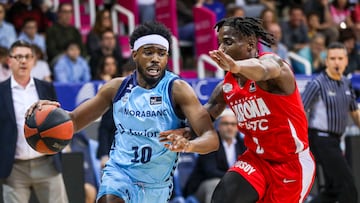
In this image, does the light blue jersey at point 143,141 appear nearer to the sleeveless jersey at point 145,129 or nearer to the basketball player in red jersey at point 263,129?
the sleeveless jersey at point 145,129

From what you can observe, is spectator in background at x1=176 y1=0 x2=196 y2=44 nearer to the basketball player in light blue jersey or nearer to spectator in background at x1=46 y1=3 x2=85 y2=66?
spectator in background at x1=46 y1=3 x2=85 y2=66

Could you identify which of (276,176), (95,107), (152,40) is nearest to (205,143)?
(276,176)

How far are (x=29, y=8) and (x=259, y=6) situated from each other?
4.32m

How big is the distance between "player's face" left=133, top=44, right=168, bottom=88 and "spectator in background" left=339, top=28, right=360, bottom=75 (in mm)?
6683

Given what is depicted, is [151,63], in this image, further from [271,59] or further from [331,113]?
[331,113]

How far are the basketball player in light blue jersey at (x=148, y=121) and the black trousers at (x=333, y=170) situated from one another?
3.47 meters

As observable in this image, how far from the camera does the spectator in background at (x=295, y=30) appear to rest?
14.5m

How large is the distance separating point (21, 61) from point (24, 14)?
5176 millimetres

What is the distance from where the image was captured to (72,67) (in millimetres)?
11984

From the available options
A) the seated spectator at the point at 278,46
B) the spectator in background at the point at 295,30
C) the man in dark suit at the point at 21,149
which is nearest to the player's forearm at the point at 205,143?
the man in dark suit at the point at 21,149

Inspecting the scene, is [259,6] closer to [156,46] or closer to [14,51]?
[14,51]

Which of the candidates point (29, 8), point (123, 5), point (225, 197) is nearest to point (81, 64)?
point (29, 8)

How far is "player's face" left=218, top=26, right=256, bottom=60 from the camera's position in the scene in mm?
6375

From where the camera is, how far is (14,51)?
27.3ft
